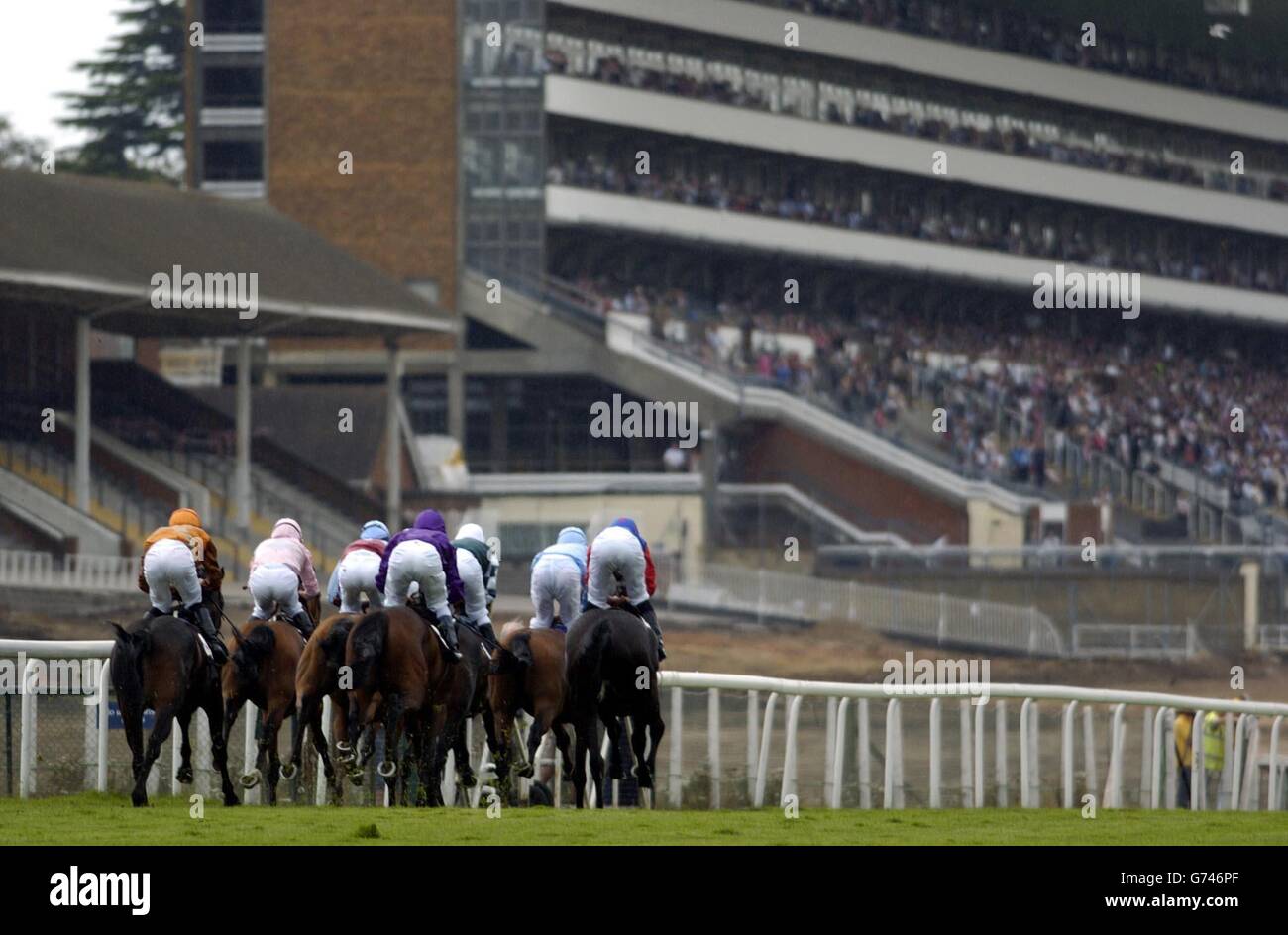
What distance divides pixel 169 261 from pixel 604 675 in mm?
24747

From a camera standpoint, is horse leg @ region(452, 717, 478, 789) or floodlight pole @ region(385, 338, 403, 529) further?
floodlight pole @ region(385, 338, 403, 529)

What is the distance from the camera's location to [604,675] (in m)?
15.1

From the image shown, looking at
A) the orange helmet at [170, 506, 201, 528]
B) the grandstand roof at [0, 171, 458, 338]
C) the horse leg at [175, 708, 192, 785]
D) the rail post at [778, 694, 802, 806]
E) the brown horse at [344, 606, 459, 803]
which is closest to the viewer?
the brown horse at [344, 606, 459, 803]

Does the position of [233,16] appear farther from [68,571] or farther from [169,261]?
[68,571]

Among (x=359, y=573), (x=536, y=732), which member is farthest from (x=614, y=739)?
(x=359, y=573)

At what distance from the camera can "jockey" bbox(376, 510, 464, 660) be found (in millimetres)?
14602

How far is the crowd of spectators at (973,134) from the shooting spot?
51.6 m

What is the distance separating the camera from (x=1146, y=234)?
6128cm

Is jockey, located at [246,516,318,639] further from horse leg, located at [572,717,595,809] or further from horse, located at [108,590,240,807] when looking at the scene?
horse leg, located at [572,717,595,809]

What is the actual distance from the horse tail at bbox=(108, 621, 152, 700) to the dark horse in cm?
247
